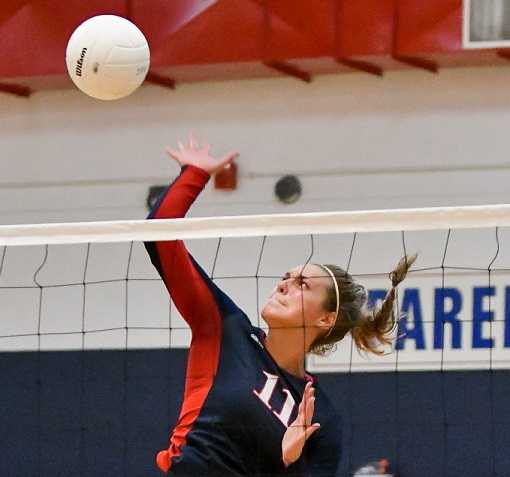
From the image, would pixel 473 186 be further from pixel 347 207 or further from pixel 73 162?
pixel 73 162

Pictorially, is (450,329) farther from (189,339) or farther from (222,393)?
(222,393)

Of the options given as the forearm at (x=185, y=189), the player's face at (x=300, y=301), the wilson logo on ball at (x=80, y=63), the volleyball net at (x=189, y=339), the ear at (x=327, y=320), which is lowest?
the volleyball net at (x=189, y=339)

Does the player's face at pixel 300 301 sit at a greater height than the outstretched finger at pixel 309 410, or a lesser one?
greater

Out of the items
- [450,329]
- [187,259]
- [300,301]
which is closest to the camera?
[187,259]

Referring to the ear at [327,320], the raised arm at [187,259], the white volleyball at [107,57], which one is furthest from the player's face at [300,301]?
the white volleyball at [107,57]

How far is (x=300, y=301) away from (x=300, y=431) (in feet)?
1.47

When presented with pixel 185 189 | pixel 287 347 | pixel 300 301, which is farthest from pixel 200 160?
pixel 287 347

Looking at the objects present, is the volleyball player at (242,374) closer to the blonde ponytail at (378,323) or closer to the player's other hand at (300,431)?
the player's other hand at (300,431)

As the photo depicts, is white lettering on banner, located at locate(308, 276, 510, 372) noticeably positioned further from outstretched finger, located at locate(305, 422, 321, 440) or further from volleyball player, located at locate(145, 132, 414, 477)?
outstretched finger, located at locate(305, 422, 321, 440)

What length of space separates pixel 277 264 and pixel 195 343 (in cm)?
439

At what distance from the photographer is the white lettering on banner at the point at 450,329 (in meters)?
8.02

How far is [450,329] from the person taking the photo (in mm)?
8133

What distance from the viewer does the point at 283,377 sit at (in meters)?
4.07

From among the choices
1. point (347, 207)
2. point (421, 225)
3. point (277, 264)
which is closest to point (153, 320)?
point (277, 264)
